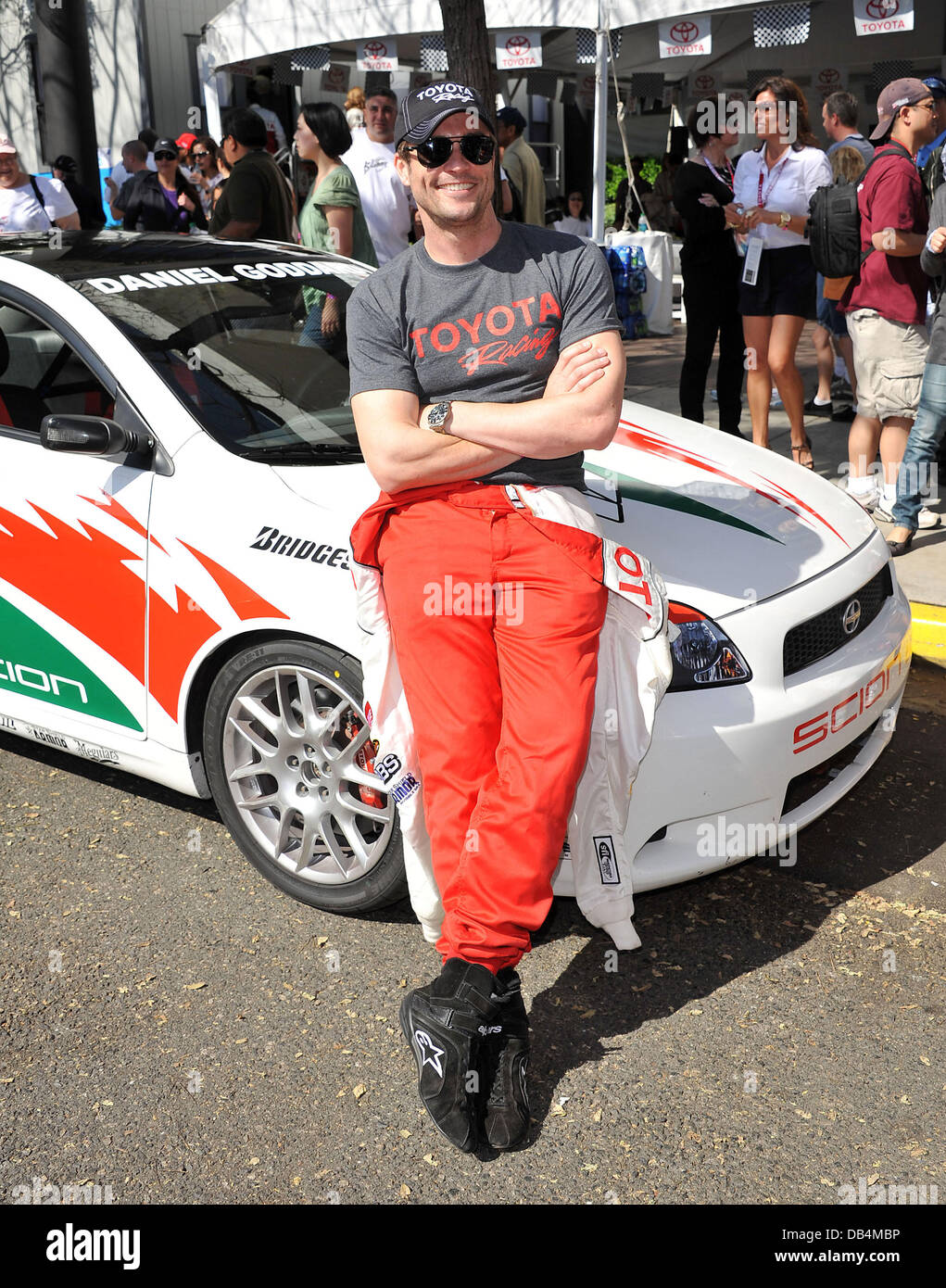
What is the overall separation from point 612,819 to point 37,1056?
139cm

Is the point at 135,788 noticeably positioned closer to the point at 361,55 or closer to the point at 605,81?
the point at 605,81

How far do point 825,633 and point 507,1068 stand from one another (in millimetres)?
1358

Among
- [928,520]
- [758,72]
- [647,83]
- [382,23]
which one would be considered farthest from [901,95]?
[758,72]

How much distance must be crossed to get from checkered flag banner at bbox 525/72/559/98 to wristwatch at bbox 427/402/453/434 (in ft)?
40.2

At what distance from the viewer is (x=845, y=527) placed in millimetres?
3596

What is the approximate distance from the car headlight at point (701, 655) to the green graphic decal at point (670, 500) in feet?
1.57

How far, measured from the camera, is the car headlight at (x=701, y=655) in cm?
296

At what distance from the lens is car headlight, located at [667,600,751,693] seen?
2.96 metres

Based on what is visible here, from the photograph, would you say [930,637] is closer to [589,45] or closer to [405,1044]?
[405,1044]

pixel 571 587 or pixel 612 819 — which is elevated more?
pixel 571 587

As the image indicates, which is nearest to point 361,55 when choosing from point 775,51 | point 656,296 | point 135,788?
point 656,296

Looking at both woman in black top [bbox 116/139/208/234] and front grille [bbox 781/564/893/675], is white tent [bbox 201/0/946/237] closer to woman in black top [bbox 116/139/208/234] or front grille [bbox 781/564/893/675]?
woman in black top [bbox 116/139/208/234]

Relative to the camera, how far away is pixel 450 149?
285cm
